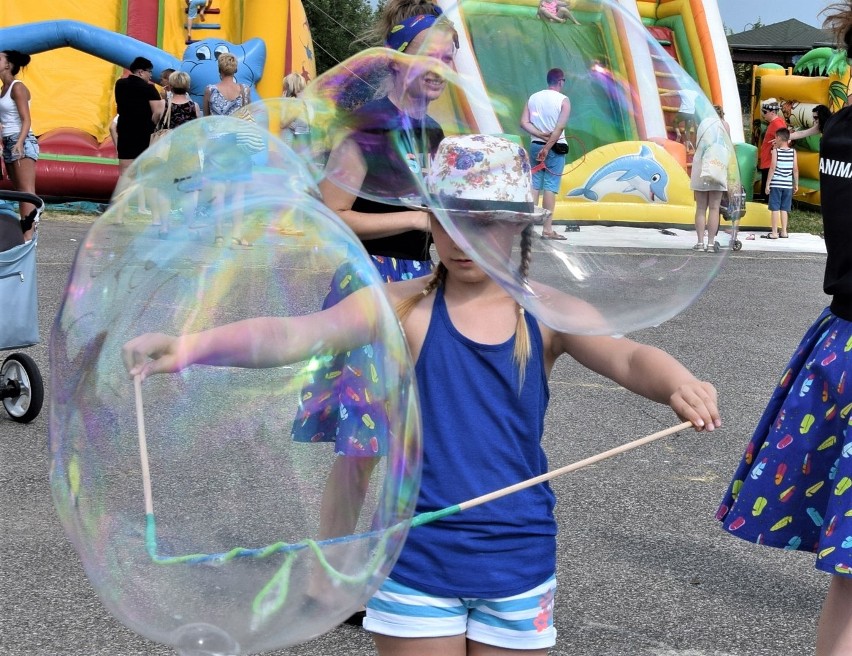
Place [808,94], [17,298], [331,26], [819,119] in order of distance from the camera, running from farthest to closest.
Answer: [331,26] → [808,94] → [819,119] → [17,298]

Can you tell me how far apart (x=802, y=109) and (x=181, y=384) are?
1721 centimetres

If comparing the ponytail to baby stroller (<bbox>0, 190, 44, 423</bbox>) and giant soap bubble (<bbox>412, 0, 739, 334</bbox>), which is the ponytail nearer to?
giant soap bubble (<bbox>412, 0, 739, 334</bbox>)

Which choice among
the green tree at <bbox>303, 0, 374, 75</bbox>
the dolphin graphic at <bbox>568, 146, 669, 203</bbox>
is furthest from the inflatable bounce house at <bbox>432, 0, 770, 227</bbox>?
the green tree at <bbox>303, 0, 374, 75</bbox>

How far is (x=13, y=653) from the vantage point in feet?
9.79

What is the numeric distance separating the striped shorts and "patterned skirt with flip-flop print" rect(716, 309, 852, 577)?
84 cm

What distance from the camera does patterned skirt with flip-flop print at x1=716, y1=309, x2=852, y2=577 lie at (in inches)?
102

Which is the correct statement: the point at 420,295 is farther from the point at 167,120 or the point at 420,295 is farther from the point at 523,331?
the point at 167,120

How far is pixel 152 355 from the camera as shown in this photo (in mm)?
1690

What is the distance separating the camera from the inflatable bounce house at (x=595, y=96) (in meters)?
2.30

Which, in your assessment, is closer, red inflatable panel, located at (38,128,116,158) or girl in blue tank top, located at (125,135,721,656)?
girl in blue tank top, located at (125,135,721,656)

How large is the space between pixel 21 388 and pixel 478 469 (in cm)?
354

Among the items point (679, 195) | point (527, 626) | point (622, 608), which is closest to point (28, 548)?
point (622, 608)

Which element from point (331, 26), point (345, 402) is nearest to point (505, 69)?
point (345, 402)

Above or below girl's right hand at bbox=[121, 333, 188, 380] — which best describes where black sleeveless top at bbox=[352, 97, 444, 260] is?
above
